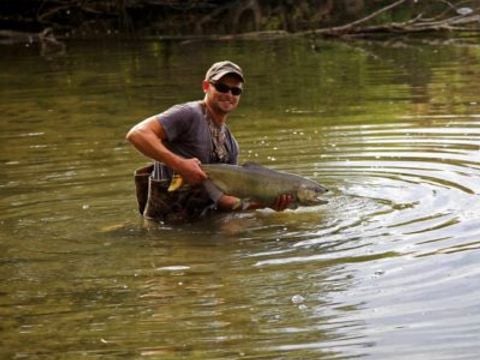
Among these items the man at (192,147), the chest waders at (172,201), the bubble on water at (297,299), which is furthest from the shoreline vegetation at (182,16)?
the bubble on water at (297,299)

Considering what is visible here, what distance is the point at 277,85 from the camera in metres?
17.5

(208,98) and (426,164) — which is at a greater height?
(208,98)

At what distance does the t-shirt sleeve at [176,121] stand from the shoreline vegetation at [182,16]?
1948 cm

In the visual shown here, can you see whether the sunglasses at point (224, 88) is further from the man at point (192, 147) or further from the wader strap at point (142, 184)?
the wader strap at point (142, 184)

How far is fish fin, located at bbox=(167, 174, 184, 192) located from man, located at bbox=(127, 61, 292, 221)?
6cm

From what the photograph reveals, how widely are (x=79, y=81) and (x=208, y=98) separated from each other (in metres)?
11.7

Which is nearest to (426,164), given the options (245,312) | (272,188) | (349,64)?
(272,188)

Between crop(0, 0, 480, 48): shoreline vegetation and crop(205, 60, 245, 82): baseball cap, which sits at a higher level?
crop(205, 60, 245, 82): baseball cap

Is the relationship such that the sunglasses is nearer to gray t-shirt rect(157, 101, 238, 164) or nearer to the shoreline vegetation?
gray t-shirt rect(157, 101, 238, 164)

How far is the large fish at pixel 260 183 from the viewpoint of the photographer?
7867 millimetres

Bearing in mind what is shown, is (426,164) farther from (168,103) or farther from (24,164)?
(168,103)

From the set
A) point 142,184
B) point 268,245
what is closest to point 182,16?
point 142,184

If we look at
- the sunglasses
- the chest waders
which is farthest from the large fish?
the sunglasses

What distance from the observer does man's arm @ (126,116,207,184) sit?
778 cm
